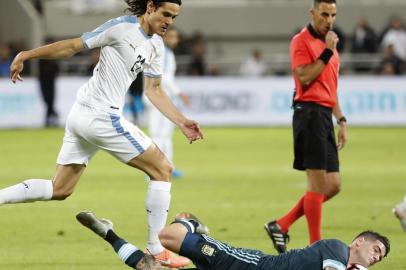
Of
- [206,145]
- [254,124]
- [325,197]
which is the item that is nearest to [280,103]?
[254,124]

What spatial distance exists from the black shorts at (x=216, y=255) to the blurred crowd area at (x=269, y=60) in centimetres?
2124

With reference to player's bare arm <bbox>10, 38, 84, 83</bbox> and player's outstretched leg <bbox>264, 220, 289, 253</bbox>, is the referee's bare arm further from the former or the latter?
player's bare arm <bbox>10, 38, 84, 83</bbox>

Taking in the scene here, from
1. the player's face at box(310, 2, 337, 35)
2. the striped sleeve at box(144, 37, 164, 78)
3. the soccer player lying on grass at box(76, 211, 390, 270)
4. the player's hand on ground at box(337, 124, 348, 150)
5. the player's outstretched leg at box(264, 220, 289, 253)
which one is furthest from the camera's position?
the player's hand on ground at box(337, 124, 348, 150)

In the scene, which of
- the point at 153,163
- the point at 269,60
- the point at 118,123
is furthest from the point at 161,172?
the point at 269,60

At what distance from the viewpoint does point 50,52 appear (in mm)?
8805

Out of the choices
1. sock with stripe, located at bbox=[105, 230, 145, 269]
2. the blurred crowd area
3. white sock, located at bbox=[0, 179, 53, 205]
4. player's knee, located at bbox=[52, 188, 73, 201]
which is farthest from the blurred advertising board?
sock with stripe, located at bbox=[105, 230, 145, 269]

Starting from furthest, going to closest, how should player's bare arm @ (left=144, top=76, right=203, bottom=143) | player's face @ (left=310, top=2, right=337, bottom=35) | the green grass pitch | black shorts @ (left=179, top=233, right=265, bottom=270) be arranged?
the green grass pitch
player's face @ (left=310, top=2, right=337, bottom=35)
player's bare arm @ (left=144, top=76, right=203, bottom=143)
black shorts @ (left=179, top=233, right=265, bottom=270)

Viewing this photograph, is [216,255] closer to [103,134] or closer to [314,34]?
[103,134]

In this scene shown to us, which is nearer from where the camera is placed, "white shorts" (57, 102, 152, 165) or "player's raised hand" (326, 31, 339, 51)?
"white shorts" (57, 102, 152, 165)

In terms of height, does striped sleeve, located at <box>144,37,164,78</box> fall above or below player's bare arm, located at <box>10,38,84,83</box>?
below

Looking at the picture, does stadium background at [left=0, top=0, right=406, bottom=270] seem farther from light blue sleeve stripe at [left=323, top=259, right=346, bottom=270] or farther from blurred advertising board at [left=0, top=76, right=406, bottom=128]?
light blue sleeve stripe at [left=323, top=259, right=346, bottom=270]

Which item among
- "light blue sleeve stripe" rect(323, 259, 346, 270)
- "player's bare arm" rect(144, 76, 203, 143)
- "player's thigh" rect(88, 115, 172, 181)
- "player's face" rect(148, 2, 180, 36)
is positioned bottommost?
"light blue sleeve stripe" rect(323, 259, 346, 270)

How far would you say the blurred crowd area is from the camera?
29.8 metres

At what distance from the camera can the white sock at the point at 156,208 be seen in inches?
361
